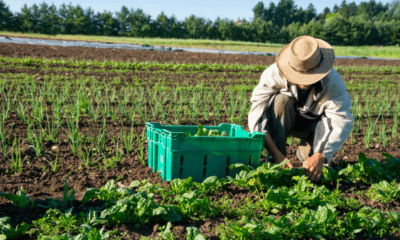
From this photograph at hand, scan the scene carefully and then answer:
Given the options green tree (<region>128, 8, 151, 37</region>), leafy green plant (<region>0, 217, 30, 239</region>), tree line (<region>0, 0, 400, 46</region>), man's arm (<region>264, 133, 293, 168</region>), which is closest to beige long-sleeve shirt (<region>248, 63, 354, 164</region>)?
man's arm (<region>264, 133, 293, 168</region>)

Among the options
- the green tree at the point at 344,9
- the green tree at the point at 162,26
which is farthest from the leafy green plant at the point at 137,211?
the green tree at the point at 344,9

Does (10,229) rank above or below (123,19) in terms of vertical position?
below

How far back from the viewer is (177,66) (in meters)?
8.66

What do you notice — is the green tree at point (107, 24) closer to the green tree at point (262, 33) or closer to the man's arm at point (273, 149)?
the green tree at point (262, 33)

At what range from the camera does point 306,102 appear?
7.66ft

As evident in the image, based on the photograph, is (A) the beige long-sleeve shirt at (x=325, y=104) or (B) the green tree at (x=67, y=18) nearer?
(A) the beige long-sleeve shirt at (x=325, y=104)

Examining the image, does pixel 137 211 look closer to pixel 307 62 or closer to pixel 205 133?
pixel 205 133

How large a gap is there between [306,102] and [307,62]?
422 mm

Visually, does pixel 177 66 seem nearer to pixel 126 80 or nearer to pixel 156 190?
pixel 126 80

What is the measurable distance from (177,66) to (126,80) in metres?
2.74

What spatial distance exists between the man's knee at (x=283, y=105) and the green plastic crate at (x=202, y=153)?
1.19ft

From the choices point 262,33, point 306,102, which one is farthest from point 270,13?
point 306,102

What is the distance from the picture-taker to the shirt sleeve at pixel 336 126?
85.8 inches

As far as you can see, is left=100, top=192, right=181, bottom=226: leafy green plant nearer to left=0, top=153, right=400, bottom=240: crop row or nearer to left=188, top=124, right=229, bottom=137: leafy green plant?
left=0, top=153, right=400, bottom=240: crop row
